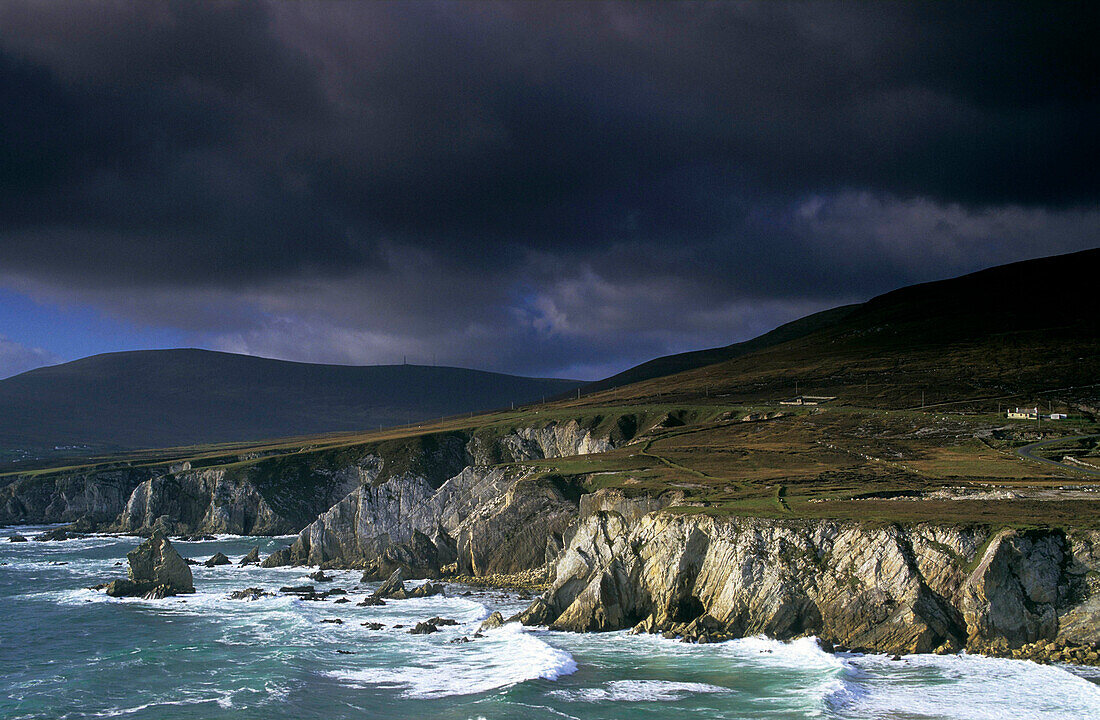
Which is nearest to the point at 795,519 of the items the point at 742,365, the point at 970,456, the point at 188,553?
the point at 970,456

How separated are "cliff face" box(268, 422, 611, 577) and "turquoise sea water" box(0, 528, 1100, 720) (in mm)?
14886

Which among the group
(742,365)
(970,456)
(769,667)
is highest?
(742,365)

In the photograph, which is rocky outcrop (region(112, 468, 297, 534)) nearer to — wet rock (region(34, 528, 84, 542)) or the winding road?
wet rock (region(34, 528, 84, 542))

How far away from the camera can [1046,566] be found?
45.6 m

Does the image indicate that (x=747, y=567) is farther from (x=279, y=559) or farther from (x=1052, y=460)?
(x=279, y=559)

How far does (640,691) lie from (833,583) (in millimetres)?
16893

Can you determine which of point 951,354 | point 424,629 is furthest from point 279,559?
point 951,354

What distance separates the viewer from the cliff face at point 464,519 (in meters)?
80.4

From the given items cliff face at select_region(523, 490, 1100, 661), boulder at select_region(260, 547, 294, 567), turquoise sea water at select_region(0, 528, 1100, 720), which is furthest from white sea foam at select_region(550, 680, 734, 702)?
boulder at select_region(260, 547, 294, 567)

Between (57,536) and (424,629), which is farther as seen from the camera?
(57,536)

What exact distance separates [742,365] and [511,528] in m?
114

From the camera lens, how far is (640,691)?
134ft

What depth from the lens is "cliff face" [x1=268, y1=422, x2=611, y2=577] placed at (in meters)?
80.4

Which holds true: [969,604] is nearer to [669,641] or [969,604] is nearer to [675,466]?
[669,641]
